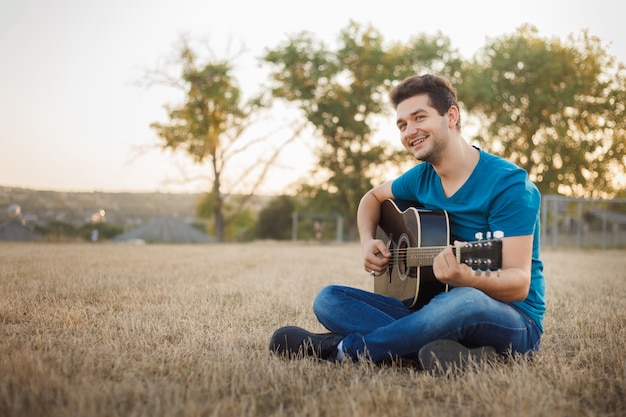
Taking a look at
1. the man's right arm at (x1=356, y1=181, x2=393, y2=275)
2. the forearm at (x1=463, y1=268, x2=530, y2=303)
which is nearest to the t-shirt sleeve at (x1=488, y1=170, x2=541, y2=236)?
the forearm at (x1=463, y1=268, x2=530, y2=303)

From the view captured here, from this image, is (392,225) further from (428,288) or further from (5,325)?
(5,325)

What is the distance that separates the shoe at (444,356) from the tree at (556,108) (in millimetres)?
24561

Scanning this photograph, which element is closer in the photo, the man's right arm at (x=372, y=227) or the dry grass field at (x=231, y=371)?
the dry grass field at (x=231, y=371)

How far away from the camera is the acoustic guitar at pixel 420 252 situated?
2.47 m

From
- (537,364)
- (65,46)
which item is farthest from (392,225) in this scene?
(65,46)

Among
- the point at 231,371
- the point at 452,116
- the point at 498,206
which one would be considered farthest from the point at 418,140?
A: the point at 231,371

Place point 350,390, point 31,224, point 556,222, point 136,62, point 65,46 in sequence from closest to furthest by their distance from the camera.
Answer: point 350,390
point 65,46
point 31,224
point 556,222
point 136,62

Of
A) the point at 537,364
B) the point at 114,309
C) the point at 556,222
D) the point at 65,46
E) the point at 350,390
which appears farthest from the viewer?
the point at 556,222

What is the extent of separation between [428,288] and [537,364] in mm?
756

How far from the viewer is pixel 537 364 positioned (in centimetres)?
287

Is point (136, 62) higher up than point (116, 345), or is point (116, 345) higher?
point (136, 62)

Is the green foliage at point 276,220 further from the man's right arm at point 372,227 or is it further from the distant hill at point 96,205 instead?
the man's right arm at point 372,227

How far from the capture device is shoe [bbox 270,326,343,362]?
9.73 feet

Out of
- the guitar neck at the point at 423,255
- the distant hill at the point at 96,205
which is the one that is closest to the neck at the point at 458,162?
the guitar neck at the point at 423,255
